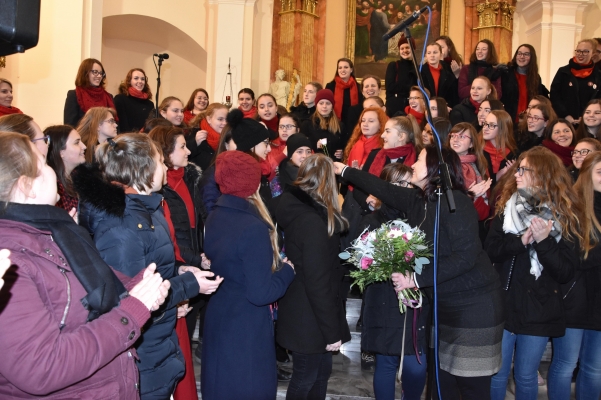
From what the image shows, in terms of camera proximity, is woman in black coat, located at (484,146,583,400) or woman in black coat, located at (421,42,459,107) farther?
woman in black coat, located at (421,42,459,107)

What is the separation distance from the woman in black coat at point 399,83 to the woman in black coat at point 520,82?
1.19 m

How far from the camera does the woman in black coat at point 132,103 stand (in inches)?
286

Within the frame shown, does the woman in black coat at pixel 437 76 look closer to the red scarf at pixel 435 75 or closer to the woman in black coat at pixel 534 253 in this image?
the red scarf at pixel 435 75

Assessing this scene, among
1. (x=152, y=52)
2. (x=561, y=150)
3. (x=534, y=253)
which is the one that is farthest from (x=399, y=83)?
(x=152, y=52)

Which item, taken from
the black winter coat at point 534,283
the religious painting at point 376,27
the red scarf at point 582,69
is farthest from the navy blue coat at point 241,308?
the religious painting at point 376,27

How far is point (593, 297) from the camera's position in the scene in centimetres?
391

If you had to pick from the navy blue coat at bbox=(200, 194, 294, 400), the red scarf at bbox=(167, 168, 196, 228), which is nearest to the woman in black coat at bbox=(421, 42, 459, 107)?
the red scarf at bbox=(167, 168, 196, 228)

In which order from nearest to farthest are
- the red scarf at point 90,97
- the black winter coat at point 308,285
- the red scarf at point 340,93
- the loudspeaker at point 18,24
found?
the loudspeaker at point 18,24, the black winter coat at point 308,285, the red scarf at point 90,97, the red scarf at point 340,93

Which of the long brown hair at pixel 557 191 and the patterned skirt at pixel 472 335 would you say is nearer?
the patterned skirt at pixel 472 335

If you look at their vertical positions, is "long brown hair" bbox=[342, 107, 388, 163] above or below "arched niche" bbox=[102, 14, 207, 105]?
below

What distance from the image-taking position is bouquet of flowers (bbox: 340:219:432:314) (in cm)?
319

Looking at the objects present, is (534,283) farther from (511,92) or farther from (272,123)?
(511,92)

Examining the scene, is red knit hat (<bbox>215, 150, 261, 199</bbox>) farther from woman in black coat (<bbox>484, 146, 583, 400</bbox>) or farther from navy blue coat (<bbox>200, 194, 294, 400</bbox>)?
woman in black coat (<bbox>484, 146, 583, 400</bbox>)

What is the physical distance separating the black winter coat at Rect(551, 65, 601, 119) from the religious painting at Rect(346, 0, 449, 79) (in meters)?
5.13
